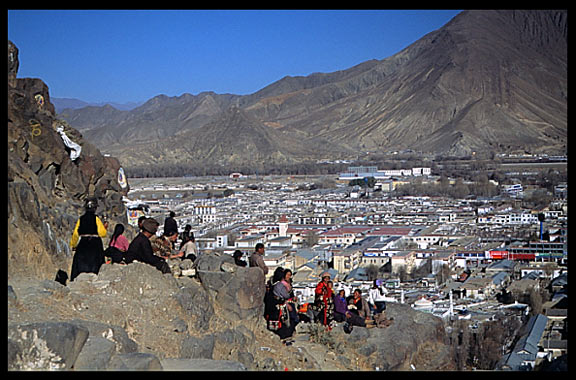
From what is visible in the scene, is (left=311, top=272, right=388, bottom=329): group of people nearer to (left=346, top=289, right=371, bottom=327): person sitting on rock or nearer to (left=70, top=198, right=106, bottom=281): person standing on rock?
(left=346, top=289, right=371, bottom=327): person sitting on rock

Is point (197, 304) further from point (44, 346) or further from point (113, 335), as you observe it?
point (44, 346)

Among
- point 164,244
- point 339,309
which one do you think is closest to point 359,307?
point 339,309

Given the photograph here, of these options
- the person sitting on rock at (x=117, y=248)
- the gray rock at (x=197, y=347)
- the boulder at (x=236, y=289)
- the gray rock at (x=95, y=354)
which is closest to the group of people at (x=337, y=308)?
the boulder at (x=236, y=289)

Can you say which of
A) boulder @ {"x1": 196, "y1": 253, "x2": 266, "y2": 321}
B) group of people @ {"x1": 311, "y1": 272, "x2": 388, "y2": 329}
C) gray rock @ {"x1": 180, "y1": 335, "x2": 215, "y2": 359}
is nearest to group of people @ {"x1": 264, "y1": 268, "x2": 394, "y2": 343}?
group of people @ {"x1": 311, "y1": 272, "x2": 388, "y2": 329}

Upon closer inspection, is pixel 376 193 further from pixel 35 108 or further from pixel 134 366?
pixel 134 366

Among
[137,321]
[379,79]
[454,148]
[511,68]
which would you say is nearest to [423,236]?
[137,321]

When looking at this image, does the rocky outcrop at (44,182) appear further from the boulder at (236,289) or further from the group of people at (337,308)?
the group of people at (337,308)
